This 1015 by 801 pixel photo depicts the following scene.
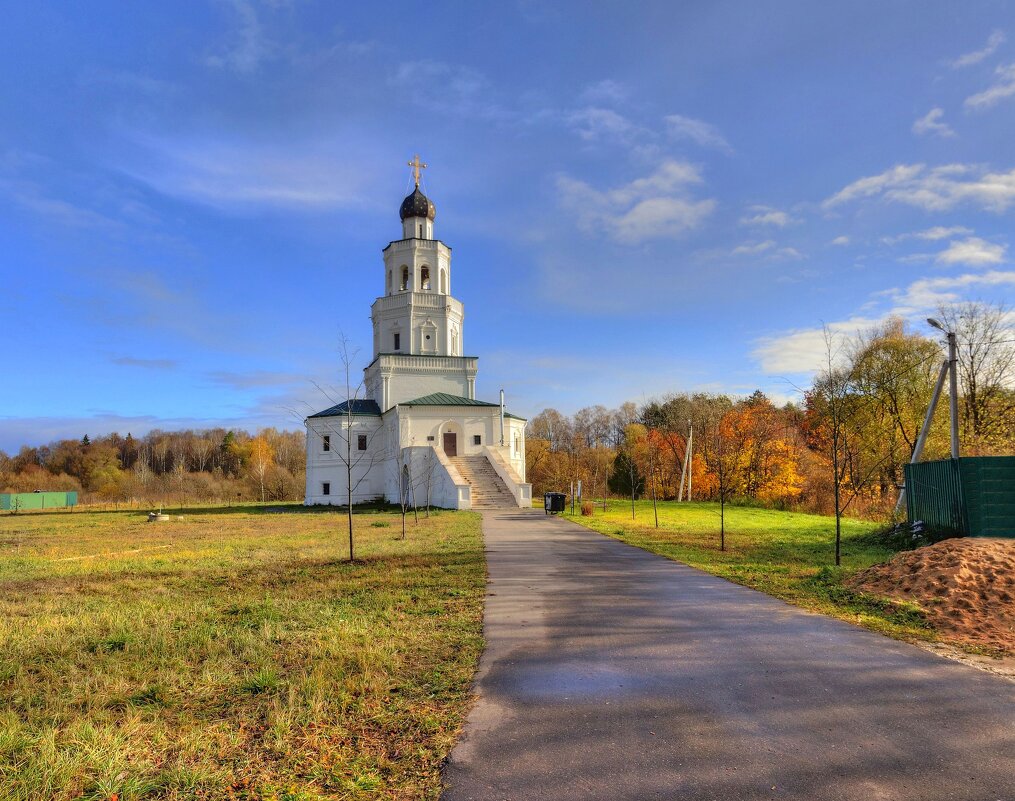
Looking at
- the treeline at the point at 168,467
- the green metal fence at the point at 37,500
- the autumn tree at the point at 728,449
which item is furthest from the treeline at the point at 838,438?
the green metal fence at the point at 37,500

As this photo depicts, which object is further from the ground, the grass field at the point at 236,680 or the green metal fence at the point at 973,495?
the green metal fence at the point at 973,495

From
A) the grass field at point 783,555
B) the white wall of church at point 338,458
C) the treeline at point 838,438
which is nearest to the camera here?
the grass field at point 783,555

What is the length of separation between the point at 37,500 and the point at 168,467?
151ft

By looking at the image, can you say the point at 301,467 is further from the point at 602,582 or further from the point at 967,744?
the point at 967,744

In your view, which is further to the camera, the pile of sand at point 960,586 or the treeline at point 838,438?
the treeline at point 838,438

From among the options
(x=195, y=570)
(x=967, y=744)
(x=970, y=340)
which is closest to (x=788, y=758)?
(x=967, y=744)

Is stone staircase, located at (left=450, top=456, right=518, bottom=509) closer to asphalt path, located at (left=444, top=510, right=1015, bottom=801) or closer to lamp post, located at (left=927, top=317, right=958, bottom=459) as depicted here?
lamp post, located at (left=927, top=317, right=958, bottom=459)

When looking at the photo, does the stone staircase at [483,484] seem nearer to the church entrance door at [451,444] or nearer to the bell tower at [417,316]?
the church entrance door at [451,444]

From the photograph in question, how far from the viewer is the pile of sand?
281 inches

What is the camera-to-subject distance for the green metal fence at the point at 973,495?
39.4 feet

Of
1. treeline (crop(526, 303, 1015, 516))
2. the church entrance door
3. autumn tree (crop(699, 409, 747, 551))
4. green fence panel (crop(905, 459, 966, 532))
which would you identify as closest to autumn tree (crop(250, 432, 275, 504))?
treeline (crop(526, 303, 1015, 516))

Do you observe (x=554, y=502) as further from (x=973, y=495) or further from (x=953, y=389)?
(x=973, y=495)

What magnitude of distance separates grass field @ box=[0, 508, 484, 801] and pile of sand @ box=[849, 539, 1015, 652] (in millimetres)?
5877

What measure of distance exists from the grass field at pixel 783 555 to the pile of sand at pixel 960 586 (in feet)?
1.20
